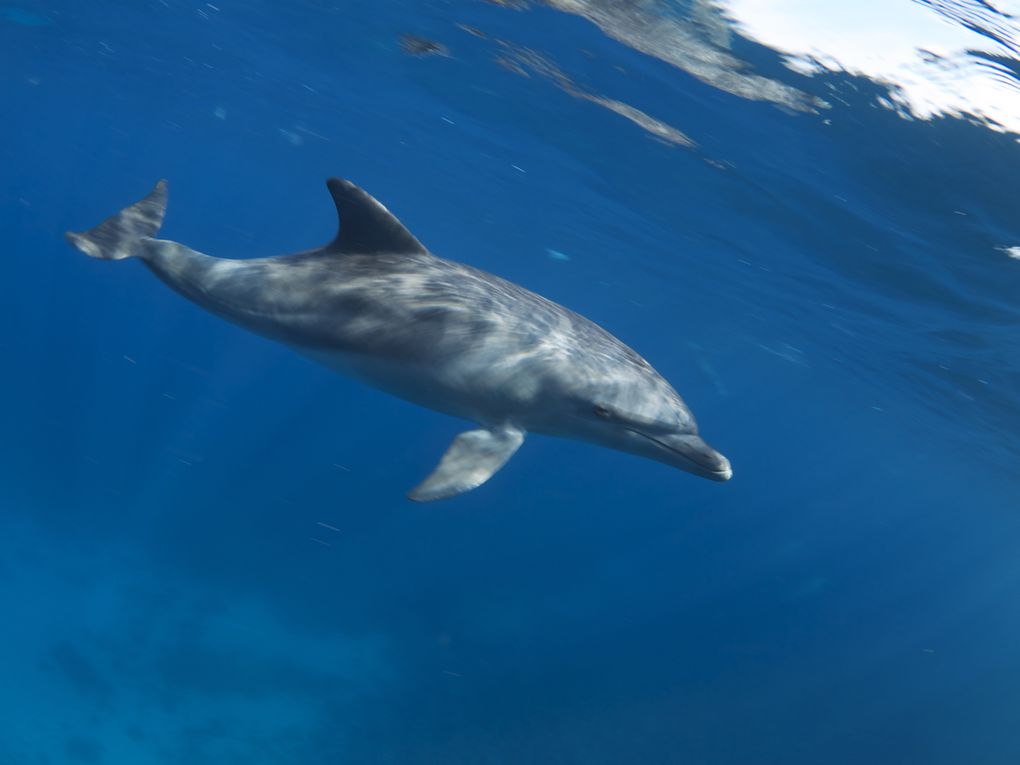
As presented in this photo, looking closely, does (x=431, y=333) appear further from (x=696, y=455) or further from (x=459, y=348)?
(x=696, y=455)

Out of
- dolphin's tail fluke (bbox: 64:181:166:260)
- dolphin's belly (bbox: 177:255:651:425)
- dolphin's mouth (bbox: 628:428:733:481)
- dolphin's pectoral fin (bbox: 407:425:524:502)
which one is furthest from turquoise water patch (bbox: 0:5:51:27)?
dolphin's mouth (bbox: 628:428:733:481)

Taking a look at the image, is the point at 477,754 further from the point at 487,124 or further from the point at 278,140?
the point at 278,140

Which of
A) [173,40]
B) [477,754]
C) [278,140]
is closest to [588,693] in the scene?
[477,754]

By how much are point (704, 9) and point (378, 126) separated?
19.3 m

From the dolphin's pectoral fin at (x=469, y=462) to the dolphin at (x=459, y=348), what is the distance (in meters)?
0.01

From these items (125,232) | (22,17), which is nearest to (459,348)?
(125,232)

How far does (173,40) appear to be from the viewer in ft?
82.7

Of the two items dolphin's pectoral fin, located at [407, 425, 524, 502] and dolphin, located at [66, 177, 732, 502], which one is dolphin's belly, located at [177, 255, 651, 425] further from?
dolphin's pectoral fin, located at [407, 425, 524, 502]

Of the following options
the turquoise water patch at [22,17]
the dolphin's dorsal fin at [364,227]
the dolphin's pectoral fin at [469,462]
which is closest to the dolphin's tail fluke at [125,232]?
the dolphin's dorsal fin at [364,227]

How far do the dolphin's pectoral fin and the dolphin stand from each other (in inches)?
0.6

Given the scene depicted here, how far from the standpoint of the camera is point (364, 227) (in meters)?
6.46

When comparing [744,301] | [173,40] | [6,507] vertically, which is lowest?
[6,507]

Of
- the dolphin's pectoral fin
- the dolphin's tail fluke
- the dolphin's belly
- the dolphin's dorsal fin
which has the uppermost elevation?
the dolphin's dorsal fin

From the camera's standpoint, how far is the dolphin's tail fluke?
790 cm
